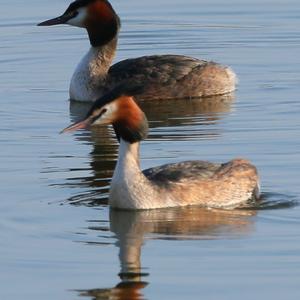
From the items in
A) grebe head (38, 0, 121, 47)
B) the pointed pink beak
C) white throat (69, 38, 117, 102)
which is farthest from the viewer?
grebe head (38, 0, 121, 47)

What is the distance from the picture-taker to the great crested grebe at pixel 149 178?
537 inches

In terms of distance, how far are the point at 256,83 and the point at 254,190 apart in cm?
624

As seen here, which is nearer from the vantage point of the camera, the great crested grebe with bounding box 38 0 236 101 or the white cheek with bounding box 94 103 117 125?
the white cheek with bounding box 94 103 117 125

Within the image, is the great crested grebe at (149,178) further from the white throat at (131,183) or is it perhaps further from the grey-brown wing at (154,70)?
the grey-brown wing at (154,70)

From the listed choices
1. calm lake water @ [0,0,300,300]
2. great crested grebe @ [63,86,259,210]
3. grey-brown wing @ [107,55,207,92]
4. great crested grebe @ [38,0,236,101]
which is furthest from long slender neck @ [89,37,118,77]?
great crested grebe @ [63,86,259,210]

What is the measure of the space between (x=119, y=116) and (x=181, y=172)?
809mm

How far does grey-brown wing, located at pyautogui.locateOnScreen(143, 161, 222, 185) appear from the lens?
13.9 metres

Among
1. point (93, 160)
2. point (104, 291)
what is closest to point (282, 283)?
point (104, 291)

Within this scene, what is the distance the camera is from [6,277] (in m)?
11.8

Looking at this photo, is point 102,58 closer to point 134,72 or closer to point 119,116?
point 134,72

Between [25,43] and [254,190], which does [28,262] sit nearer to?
[254,190]

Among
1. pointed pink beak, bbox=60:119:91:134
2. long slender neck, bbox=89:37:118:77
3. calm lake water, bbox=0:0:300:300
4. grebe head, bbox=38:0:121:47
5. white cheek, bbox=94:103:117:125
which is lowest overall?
calm lake water, bbox=0:0:300:300

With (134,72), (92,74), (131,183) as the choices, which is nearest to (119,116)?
(131,183)

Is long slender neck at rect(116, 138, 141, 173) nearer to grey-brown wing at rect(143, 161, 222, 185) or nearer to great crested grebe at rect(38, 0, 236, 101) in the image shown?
grey-brown wing at rect(143, 161, 222, 185)
